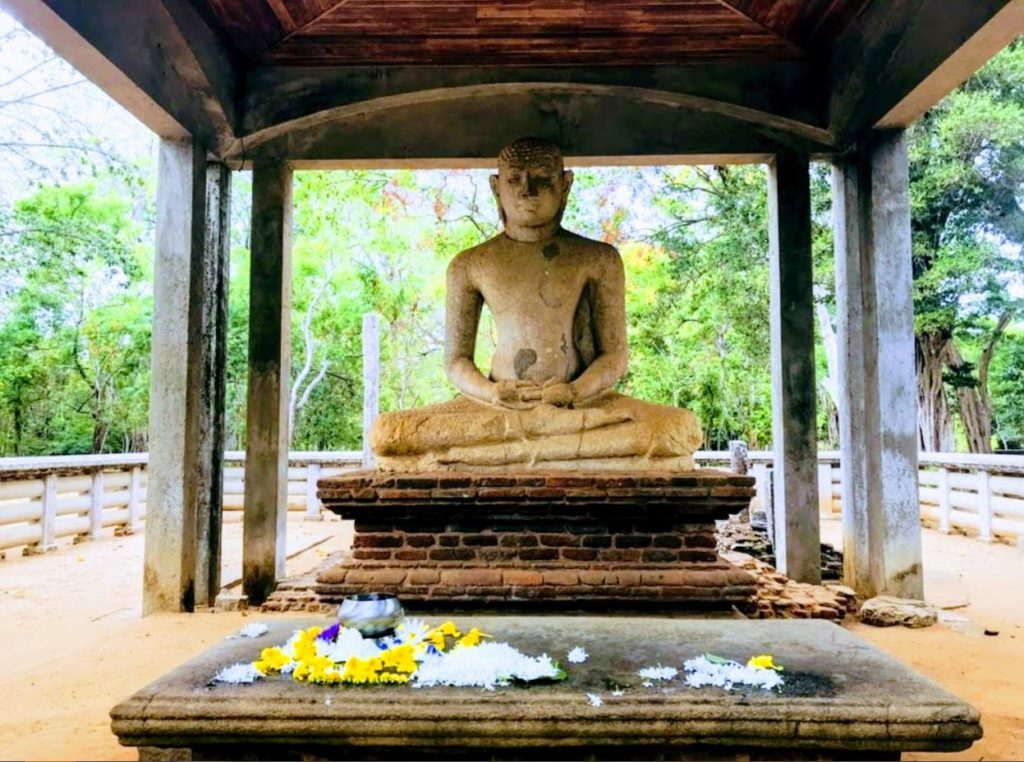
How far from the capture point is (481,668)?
7.97 ft

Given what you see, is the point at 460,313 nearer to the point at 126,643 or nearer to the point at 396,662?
the point at 126,643

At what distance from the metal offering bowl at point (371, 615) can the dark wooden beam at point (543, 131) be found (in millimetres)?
4050

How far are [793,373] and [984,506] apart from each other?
5.36m

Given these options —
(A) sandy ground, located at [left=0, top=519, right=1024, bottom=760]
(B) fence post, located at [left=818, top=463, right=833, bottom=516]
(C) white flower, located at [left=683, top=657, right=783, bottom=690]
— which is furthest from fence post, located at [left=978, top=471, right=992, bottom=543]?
(C) white flower, located at [left=683, top=657, right=783, bottom=690]

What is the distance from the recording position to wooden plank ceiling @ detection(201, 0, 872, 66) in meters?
5.22

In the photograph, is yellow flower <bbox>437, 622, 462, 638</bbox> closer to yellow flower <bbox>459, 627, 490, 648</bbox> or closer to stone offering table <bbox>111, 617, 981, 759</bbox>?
yellow flower <bbox>459, 627, 490, 648</bbox>

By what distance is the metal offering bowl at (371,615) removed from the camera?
271 centimetres

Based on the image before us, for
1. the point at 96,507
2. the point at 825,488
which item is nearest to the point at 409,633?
the point at 96,507

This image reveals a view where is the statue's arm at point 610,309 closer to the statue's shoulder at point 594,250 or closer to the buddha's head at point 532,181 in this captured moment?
the statue's shoulder at point 594,250

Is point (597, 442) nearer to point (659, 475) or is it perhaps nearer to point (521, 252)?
point (659, 475)

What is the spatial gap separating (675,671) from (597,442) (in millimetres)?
2153

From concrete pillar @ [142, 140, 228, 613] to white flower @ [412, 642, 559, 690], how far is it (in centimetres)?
353

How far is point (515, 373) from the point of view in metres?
5.04

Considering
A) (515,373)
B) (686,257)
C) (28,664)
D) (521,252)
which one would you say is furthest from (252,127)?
(686,257)
